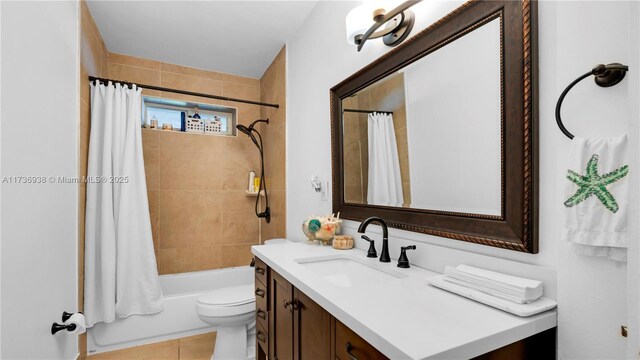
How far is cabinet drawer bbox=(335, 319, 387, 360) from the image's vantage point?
29.0 inches

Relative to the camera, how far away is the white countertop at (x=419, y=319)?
24.9 inches

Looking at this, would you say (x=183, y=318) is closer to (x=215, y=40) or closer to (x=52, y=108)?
(x=52, y=108)

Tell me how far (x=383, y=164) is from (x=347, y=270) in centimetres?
56

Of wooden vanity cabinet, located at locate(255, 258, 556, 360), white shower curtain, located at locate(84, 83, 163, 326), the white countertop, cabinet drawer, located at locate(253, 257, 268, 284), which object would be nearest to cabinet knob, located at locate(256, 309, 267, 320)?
wooden vanity cabinet, located at locate(255, 258, 556, 360)

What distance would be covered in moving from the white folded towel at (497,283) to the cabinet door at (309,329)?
44cm

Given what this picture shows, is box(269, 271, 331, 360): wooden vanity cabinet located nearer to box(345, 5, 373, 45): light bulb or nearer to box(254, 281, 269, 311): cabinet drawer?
box(254, 281, 269, 311): cabinet drawer

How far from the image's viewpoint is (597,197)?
0.71 m

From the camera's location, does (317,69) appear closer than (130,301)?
Yes

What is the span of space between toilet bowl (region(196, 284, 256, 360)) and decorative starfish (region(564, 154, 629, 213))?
1.95 meters

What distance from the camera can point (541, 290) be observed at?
2.70 feet

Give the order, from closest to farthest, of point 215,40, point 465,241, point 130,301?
point 465,241
point 130,301
point 215,40

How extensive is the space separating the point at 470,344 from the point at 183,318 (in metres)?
2.48

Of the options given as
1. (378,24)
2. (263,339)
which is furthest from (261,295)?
(378,24)

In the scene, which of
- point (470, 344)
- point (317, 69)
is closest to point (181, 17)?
point (317, 69)
